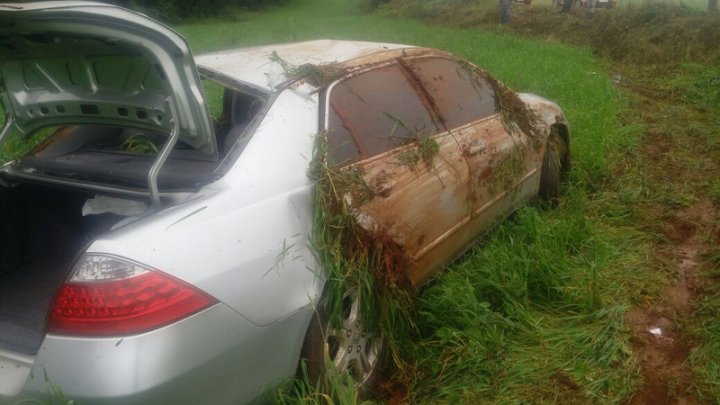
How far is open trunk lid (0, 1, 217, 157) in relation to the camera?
2426 millimetres

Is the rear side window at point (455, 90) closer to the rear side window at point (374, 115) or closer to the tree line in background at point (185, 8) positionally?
the rear side window at point (374, 115)

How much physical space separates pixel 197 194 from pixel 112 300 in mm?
570

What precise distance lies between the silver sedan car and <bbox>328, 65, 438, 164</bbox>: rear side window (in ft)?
0.04

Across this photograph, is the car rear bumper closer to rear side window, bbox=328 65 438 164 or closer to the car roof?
rear side window, bbox=328 65 438 164

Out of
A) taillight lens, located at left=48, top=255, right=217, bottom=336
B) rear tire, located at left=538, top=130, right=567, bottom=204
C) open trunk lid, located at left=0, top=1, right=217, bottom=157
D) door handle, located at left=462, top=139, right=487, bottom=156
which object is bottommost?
rear tire, located at left=538, top=130, right=567, bottom=204

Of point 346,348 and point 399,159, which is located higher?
point 399,159

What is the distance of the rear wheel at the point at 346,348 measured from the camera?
2791 millimetres

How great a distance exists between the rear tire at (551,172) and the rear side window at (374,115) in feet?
5.29

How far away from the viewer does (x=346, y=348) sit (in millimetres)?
3041

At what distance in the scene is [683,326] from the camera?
3639 mm

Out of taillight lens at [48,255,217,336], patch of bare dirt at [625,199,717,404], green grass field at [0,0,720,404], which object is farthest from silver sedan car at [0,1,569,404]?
patch of bare dirt at [625,199,717,404]

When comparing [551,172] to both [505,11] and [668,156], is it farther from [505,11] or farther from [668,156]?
[505,11]

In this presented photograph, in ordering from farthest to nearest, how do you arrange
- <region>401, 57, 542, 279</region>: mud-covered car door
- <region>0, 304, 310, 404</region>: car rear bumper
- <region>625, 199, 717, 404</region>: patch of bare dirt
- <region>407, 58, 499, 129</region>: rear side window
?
<region>407, 58, 499, 129</region>: rear side window
<region>401, 57, 542, 279</region>: mud-covered car door
<region>625, 199, 717, 404</region>: patch of bare dirt
<region>0, 304, 310, 404</region>: car rear bumper

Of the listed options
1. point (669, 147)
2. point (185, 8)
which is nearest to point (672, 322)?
point (669, 147)
